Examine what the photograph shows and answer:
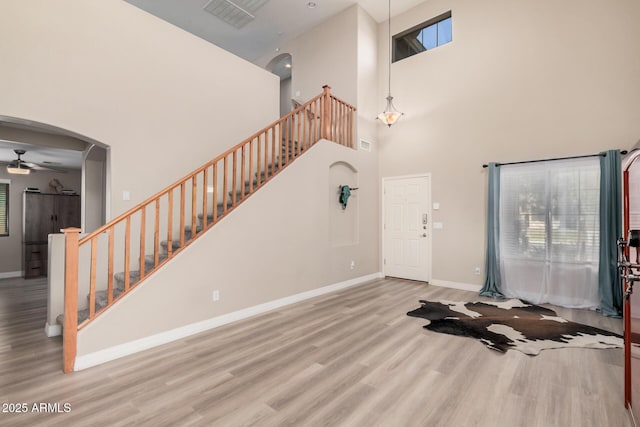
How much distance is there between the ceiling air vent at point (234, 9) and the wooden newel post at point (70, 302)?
226 inches

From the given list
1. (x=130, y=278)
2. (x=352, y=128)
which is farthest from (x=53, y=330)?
(x=352, y=128)

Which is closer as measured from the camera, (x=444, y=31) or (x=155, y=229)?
(x=155, y=229)

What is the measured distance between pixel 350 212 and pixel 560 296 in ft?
12.0

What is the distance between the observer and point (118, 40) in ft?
12.7

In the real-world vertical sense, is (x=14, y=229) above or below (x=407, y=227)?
below

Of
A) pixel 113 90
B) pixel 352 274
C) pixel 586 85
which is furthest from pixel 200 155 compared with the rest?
pixel 586 85

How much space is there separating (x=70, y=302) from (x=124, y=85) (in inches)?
114

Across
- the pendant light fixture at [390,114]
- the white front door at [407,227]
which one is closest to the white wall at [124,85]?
the pendant light fixture at [390,114]

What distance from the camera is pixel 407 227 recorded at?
621 centimetres

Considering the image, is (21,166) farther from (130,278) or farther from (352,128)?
(352,128)

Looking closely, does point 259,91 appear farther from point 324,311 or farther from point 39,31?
point 324,311

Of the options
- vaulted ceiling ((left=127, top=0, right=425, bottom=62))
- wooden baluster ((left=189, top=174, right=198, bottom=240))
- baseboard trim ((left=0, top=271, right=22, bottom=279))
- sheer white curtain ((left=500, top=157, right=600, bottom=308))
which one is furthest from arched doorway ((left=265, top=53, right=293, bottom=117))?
baseboard trim ((left=0, top=271, right=22, bottom=279))

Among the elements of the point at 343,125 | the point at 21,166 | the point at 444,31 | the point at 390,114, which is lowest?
the point at 21,166

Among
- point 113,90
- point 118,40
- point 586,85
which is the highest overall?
point 118,40
